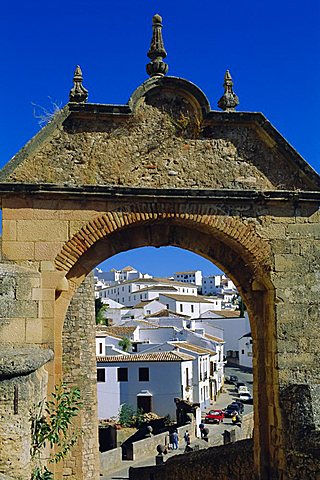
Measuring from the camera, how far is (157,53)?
7.46 metres

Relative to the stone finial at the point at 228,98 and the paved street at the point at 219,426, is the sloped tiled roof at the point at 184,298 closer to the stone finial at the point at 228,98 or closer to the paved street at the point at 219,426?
the paved street at the point at 219,426

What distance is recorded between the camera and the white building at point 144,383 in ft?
102

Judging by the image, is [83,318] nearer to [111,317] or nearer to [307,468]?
[307,468]

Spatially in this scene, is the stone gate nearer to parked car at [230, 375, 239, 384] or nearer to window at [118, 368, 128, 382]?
window at [118, 368, 128, 382]

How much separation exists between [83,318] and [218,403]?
89.2 feet

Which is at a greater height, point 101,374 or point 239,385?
point 101,374

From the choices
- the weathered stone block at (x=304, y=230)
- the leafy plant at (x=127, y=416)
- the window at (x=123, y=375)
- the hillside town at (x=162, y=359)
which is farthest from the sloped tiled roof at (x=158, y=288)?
the weathered stone block at (x=304, y=230)

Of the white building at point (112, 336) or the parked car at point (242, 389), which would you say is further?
the parked car at point (242, 389)

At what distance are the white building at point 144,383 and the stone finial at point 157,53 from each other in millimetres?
25064

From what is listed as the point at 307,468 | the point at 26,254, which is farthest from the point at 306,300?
the point at 26,254

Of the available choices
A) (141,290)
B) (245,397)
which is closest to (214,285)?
(141,290)

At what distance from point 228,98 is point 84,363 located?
6309 mm

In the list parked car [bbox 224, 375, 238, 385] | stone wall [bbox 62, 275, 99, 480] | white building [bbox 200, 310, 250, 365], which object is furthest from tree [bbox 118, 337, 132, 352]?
stone wall [bbox 62, 275, 99, 480]

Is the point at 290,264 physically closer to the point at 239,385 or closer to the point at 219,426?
the point at 219,426
